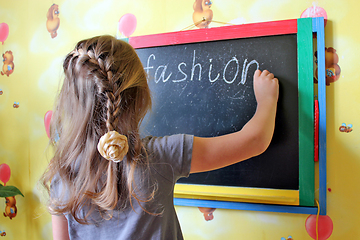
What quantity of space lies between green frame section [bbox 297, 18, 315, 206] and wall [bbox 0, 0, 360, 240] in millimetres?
71

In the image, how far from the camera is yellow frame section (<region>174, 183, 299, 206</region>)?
32.5 inches

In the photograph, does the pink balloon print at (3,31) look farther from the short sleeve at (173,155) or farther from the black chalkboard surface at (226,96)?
the short sleeve at (173,155)

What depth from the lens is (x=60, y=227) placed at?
2.20 ft

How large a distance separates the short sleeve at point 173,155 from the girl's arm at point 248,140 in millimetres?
18

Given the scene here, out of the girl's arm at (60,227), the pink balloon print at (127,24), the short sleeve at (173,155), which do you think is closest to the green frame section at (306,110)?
the short sleeve at (173,155)

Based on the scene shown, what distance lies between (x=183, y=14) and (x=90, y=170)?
0.71m

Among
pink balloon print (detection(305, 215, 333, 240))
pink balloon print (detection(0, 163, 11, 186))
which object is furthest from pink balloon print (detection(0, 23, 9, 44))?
pink balloon print (detection(305, 215, 333, 240))

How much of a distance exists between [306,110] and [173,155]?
0.51 m

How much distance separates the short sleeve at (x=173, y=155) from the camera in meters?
0.60

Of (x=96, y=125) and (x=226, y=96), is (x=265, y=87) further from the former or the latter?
(x=96, y=125)

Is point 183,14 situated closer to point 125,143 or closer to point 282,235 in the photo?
point 125,143

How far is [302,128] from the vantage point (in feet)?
2.65

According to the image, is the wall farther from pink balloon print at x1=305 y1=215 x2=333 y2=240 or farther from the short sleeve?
the short sleeve

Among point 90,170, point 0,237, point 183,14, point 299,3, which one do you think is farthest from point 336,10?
point 0,237
